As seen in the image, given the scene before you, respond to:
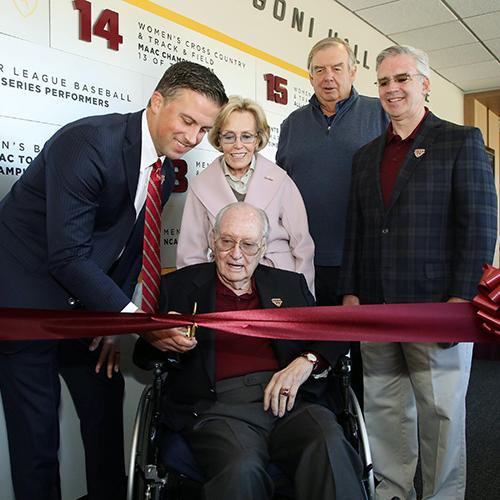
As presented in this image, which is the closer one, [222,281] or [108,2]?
[222,281]

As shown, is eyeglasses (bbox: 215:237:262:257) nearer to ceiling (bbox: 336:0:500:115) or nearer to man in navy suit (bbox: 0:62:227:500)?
man in navy suit (bbox: 0:62:227:500)

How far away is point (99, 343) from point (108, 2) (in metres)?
1.46

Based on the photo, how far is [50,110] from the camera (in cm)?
225

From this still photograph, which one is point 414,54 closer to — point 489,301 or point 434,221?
point 434,221

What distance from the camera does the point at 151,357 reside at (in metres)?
1.84

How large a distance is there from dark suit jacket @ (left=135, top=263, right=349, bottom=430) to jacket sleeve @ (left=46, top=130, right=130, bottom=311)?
304mm

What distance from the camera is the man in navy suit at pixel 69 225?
163 centimetres

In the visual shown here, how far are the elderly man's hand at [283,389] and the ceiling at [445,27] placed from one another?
341 centimetres

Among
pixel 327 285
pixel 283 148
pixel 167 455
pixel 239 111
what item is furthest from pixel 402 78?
pixel 167 455

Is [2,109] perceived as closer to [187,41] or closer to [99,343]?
[99,343]

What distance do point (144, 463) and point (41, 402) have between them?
44 cm

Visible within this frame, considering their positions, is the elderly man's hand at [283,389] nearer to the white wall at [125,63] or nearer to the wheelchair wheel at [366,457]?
the wheelchair wheel at [366,457]

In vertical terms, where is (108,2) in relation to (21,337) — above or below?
above

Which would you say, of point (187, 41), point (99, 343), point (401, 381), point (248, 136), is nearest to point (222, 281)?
point (99, 343)
